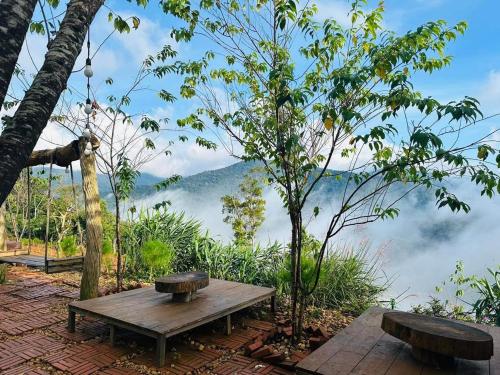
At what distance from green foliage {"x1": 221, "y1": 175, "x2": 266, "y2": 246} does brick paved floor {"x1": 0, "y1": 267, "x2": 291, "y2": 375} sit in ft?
37.8

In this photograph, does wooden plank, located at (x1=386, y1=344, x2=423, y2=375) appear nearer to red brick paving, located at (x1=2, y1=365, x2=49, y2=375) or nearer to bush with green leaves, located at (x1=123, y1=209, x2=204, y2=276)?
Result: red brick paving, located at (x1=2, y1=365, x2=49, y2=375)

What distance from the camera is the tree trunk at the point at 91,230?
13.8ft

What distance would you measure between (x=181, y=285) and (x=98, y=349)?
0.88 metres

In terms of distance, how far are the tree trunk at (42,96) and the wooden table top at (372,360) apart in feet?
5.83

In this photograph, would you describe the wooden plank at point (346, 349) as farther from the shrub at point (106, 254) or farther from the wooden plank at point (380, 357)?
the shrub at point (106, 254)

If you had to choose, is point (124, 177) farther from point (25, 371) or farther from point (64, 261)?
point (25, 371)

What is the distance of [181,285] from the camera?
3.36 metres

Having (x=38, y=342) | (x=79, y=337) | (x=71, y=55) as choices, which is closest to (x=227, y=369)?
(x=79, y=337)

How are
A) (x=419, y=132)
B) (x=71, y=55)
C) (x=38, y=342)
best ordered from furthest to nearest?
(x=38, y=342) < (x=419, y=132) < (x=71, y=55)

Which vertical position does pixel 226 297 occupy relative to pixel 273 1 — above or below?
below

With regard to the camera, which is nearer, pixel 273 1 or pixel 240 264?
pixel 273 1

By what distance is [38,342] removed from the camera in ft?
10.6

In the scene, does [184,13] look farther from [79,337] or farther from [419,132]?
[79,337]

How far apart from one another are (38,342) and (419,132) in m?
3.62
